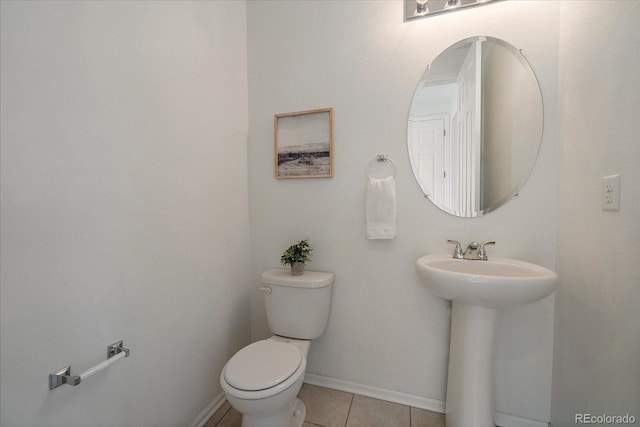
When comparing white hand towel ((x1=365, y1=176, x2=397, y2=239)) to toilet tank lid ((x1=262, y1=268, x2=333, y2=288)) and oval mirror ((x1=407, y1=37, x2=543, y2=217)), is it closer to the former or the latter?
oval mirror ((x1=407, y1=37, x2=543, y2=217))

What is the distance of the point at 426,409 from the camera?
1.41 meters

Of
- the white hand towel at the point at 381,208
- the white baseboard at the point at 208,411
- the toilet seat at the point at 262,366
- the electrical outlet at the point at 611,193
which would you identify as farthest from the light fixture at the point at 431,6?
the white baseboard at the point at 208,411

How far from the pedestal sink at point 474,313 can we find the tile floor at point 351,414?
0.17 meters

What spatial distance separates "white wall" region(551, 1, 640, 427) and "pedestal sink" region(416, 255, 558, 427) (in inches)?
6.6

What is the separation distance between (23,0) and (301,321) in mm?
1570

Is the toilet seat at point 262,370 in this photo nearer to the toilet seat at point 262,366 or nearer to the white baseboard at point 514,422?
the toilet seat at point 262,366

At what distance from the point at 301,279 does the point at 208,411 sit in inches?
33.2

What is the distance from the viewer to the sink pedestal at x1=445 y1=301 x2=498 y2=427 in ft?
3.73

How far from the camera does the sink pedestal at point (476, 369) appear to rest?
3.73 ft

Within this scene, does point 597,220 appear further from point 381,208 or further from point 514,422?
point 514,422

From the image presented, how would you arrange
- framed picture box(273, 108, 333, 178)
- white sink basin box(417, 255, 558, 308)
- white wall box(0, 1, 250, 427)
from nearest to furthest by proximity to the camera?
white wall box(0, 1, 250, 427), white sink basin box(417, 255, 558, 308), framed picture box(273, 108, 333, 178)

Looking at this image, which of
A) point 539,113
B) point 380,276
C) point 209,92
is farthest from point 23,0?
point 539,113

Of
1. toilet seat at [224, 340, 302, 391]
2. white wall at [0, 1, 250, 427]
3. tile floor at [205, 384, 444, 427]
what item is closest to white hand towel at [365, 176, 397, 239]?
toilet seat at [224, 340, 302, 391]

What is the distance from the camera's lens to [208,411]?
1369mm
